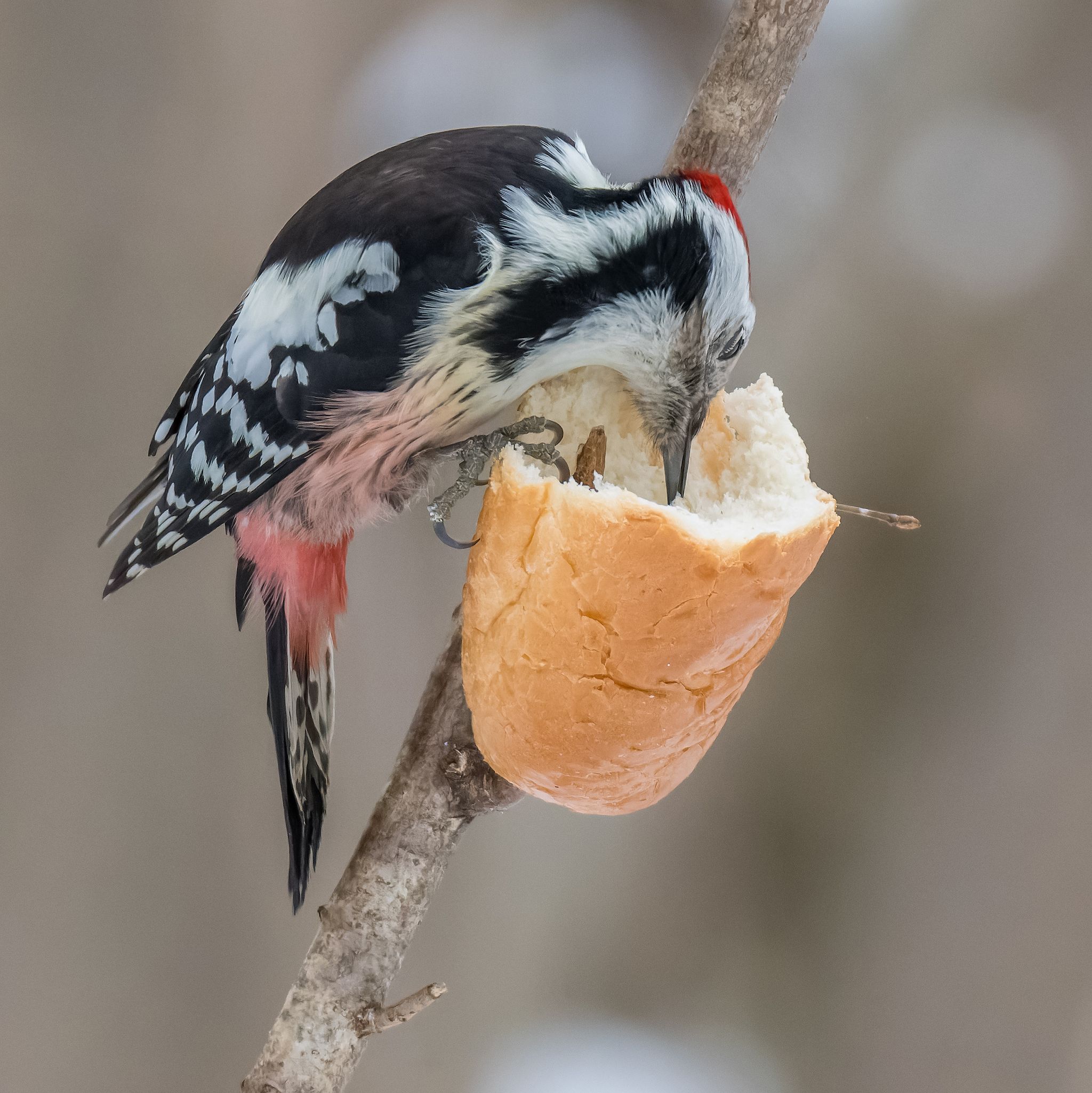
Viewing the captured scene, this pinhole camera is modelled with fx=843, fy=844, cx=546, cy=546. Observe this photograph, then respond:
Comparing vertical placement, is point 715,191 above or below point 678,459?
above

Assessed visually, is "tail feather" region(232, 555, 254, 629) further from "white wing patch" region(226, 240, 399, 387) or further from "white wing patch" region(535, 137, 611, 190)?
"white wing patch" region(535, 137, 611, 190)

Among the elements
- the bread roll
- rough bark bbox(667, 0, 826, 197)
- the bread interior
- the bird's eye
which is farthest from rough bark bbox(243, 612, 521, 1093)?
rough bark bbox(667, 0, 826, 197)

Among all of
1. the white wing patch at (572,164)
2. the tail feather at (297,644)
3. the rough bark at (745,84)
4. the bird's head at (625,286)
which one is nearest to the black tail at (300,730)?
the tail feather at (297,644)

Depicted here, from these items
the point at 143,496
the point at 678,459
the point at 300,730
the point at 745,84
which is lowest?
the point at 300,730

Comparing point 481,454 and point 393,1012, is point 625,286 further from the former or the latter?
point 393,1012

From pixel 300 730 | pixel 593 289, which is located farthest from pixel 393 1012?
pixel 593 289

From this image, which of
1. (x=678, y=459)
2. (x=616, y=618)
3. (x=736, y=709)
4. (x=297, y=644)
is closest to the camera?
(x=616, y=618)

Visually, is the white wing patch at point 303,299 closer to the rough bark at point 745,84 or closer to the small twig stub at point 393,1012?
the rough bark at point 745,84

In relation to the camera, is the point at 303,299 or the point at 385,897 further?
the point at 385,897
